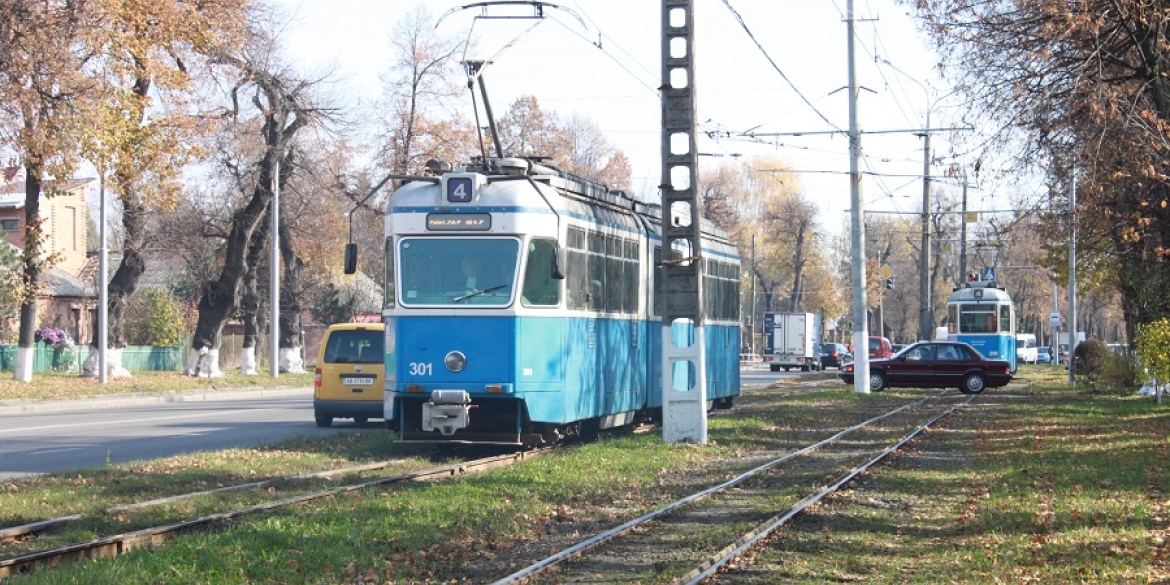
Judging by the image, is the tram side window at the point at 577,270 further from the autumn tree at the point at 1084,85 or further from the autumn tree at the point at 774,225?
the autumn tree at the point at 774,225

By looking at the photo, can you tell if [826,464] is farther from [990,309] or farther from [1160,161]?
[990,309]

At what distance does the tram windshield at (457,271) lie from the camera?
16.7 metres

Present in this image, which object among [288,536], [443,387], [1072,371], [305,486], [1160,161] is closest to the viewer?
[288,536]

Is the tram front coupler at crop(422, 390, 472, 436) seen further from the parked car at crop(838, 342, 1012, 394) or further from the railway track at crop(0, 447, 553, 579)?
the parked car at crop(838, 342, 1012, 394)

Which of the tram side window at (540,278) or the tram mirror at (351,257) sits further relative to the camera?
the tram side window at (540,278)

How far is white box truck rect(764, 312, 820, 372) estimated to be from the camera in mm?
68312

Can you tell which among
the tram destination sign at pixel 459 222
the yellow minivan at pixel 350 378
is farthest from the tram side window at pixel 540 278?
the yellow minivan at pixel 350 378

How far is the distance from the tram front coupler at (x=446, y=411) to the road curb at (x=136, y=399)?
56.4ft

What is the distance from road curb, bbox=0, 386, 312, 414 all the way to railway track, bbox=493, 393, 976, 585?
782 inches

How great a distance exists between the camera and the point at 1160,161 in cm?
1794

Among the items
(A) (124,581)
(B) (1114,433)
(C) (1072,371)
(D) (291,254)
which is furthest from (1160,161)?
(D) (291,254)

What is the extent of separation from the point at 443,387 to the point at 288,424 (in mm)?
8885

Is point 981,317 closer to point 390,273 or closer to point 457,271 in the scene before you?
point 457,271

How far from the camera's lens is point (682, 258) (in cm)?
1931
